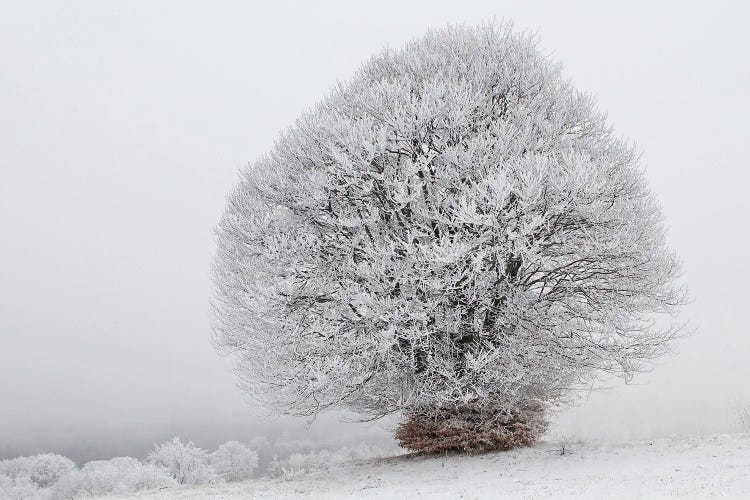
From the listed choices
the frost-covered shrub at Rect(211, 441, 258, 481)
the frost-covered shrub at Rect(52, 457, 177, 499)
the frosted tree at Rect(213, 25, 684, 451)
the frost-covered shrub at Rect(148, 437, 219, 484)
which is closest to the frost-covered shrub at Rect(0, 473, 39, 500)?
the frost-covered shrub at Rect(52, 457, 177, 499)

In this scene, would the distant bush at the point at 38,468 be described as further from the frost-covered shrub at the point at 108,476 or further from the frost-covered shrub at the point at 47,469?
the frost-covered shrub at the point at 108,476

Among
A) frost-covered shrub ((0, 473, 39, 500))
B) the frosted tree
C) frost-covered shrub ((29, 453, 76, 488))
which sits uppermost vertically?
the frosted tree

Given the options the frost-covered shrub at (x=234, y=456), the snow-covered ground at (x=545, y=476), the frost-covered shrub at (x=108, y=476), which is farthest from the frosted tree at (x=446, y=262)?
the frost-covered shrub at (x=234, y=456)

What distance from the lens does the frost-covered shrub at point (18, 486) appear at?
115 feet

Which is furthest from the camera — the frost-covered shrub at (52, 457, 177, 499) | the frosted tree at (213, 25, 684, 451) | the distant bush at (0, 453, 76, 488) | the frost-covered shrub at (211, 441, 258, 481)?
the distant bush at (0, 453, 76, 488)

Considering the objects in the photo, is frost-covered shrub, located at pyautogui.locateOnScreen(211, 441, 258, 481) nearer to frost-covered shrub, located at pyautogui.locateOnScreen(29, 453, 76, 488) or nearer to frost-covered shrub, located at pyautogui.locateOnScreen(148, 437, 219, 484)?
frost-covered shrub, located at pyautogui.locateOnScreen(148, 437, 219, 484)

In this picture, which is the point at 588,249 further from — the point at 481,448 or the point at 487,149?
the point at 481,448

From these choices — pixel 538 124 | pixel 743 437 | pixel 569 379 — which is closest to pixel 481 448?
pixel 569 379

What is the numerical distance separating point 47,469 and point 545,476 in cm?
4360

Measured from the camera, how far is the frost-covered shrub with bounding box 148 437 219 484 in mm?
34094

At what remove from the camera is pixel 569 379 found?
15.9 meters

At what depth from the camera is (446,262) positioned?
12.7 m

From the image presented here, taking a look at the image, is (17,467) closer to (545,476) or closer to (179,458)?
(179,458)

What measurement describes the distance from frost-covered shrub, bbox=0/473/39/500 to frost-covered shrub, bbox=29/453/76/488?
3.62 feet
